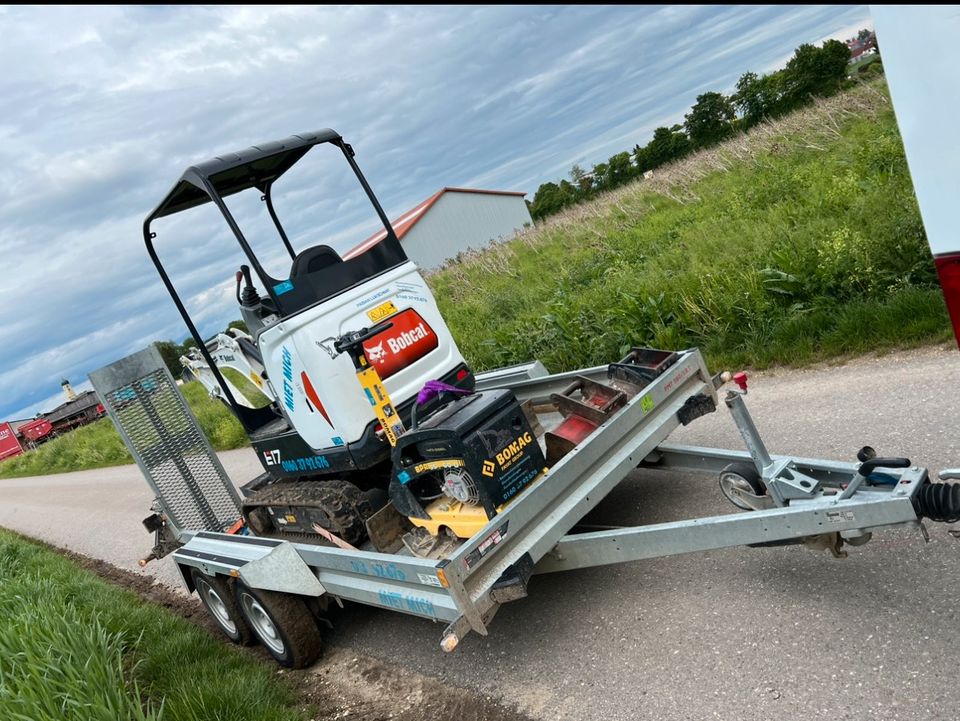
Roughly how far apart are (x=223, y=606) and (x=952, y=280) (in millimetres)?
5352

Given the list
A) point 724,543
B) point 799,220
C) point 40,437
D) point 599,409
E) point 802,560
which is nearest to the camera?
point 724,543

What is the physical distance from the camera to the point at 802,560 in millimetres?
3877

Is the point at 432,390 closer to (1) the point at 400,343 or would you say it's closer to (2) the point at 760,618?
(1) the point at 400,343

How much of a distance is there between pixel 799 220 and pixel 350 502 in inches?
257

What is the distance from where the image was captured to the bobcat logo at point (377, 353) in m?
5.02

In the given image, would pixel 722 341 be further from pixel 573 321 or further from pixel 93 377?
pixel 93 377

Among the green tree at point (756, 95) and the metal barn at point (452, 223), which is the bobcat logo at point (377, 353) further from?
the metal barn at point (452, 223)

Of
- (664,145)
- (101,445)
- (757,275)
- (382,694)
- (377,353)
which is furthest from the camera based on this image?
(664,145)

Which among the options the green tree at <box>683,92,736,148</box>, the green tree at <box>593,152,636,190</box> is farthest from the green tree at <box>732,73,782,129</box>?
the green tree at <box>593,152,636,190</box>

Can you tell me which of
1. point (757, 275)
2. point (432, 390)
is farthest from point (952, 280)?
point (757, 275)

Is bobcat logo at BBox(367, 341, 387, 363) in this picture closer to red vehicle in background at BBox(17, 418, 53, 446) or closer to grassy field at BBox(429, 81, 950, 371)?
grassy field at BBox(429, 81, 950, 371)

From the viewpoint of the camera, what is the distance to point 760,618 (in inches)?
140

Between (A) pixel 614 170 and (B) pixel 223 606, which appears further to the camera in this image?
(A) pixel 614 170

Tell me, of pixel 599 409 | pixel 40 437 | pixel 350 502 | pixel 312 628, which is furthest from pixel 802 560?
pixel 40 437
